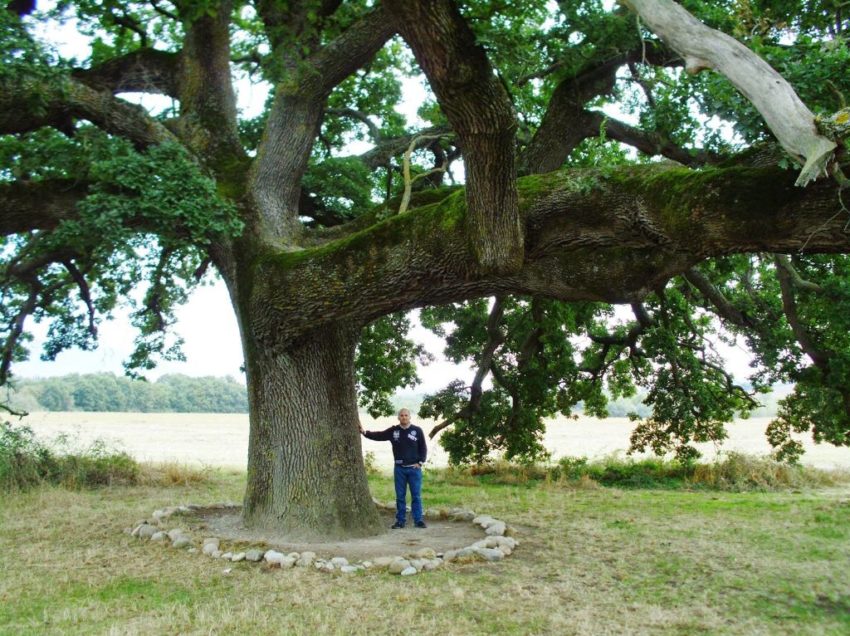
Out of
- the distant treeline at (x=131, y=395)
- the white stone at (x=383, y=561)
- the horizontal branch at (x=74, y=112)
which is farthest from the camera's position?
the distant treeline at (x=131, y=395)

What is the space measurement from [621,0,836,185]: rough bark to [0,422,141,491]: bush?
39.3 ft

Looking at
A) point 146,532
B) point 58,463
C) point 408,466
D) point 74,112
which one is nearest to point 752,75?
point 408,466

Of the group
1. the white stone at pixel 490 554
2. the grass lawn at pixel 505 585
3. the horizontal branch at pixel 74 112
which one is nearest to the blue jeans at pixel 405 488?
the grass lawn at pixel 505 585

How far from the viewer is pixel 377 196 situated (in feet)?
44.9

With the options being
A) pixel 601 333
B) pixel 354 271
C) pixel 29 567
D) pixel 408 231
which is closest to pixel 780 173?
pixel 408 231

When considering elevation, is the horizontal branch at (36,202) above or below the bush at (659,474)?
above

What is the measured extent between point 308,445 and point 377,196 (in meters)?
6.80

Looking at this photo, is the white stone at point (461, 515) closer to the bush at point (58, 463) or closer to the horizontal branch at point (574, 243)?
the horizontal branch at point (574, 243)

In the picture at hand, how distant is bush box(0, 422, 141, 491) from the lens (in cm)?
1214

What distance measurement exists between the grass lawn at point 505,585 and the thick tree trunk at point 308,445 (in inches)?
51.9

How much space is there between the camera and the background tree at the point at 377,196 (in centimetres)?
511

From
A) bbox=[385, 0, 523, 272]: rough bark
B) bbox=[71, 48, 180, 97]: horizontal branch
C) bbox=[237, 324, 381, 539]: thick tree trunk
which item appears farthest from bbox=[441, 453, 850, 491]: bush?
bbox=[71, 48, 180, 97]: horizontal branch

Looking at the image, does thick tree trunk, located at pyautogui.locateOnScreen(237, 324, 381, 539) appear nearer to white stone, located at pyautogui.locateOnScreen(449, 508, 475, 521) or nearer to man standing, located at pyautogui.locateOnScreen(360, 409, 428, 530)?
man standing, located at pyautogui.locateOnScreen(360, 409, 428, 530)

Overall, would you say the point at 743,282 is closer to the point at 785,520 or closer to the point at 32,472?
the point at 785,520
